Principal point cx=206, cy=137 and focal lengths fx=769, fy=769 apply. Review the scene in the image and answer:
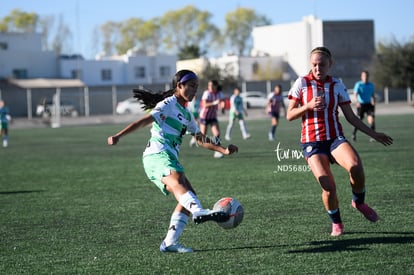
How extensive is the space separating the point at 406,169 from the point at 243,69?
78179 mm

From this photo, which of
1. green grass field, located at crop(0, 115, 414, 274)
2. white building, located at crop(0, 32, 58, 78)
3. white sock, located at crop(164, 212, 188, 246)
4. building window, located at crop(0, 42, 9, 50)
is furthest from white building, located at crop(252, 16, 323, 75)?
white sock, located at crop(164, 212, 188, 246)

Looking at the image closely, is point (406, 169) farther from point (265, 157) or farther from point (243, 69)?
point (243, 69)

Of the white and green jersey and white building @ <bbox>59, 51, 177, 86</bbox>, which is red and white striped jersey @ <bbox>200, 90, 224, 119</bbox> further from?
white building @ <bbox>59, 51, 177, 86</bbox>

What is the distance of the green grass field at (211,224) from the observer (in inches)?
285

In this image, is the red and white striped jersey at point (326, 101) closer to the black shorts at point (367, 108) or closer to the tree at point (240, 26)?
the black shorts at point (367, 108)

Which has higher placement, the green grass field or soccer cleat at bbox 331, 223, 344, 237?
soccer cleat at bbox 331, 223, 344, 237

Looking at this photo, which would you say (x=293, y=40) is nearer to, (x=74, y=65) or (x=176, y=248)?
(x=74, y=65)

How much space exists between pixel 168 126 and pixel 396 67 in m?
62.8

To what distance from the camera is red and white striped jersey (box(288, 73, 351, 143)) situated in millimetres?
8516

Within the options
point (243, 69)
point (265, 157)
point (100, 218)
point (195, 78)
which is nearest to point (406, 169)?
point (265, 157)

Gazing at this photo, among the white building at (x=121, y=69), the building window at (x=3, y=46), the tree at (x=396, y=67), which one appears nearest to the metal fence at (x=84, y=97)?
the tree at (x=396, y=67)

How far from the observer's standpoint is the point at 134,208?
1148cm

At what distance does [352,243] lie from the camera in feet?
26.1

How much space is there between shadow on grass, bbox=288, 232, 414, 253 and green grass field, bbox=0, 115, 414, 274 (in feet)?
0.04
